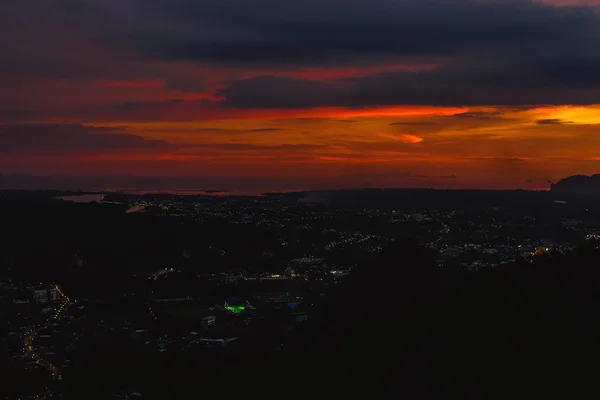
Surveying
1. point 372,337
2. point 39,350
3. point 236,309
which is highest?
point 372,337

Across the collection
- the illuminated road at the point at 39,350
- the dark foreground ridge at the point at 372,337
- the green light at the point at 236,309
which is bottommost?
the illuminated road at the point at 39,350

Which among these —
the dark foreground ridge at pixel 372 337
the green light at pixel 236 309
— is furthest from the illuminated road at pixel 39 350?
the green light at pixel 236 309

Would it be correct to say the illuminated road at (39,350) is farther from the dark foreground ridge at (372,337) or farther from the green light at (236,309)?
the green light at (236,309)

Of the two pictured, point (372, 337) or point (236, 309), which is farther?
point (236, 309)

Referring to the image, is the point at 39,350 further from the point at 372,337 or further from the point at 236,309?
the point at 372,337

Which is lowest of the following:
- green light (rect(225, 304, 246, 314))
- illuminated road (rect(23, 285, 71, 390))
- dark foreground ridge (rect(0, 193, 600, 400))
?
illuminated road (rect(23, 285, 71, 390))

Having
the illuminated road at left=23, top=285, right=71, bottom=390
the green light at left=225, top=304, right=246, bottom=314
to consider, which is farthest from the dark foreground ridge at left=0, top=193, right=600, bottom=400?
the green light at left=225, top=304, right=246, bottom=314

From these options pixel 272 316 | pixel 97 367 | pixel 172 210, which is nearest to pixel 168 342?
pixel 272 316

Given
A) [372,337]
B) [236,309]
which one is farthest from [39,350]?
[372,337]

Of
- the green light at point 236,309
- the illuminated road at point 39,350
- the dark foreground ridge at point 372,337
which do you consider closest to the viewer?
the dark foreground ridge at point 372,337

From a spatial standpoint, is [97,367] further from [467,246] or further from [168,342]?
[467,246]

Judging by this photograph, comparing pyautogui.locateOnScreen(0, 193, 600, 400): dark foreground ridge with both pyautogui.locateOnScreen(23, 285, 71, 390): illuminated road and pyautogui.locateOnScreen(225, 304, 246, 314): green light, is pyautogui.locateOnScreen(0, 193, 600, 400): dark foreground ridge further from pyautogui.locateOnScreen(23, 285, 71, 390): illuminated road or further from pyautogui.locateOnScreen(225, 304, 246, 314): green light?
pyautogui.locateOnScreen(225, 304, 246, 314): green light
